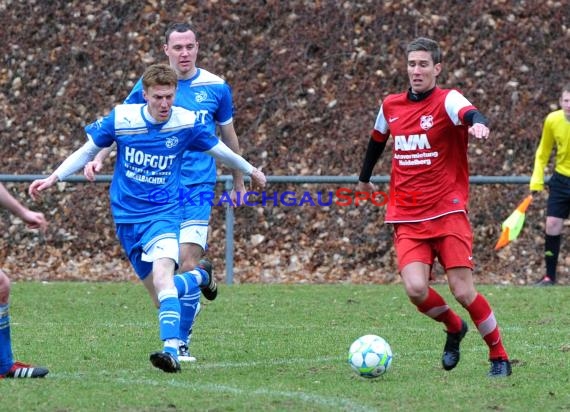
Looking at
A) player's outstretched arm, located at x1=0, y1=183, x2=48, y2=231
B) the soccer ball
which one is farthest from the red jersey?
player's outstretched arm, located at x1=0, y1=183, x2=48, y2=231

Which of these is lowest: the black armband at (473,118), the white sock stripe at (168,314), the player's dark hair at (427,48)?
the white sock stripe at (168,314)

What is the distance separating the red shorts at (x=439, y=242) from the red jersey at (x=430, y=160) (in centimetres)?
5

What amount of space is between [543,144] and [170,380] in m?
7.68

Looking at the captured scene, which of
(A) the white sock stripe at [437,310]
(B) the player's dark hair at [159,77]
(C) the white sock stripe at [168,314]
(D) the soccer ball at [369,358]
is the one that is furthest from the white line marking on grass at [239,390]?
(B) the player's dark hair at [159,77]

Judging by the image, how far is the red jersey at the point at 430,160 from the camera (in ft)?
21.8

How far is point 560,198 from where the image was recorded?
12.8m

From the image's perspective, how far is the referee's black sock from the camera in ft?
41.8

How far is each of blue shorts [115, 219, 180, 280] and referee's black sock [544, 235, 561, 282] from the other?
6888mm

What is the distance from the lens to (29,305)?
10.7 metres

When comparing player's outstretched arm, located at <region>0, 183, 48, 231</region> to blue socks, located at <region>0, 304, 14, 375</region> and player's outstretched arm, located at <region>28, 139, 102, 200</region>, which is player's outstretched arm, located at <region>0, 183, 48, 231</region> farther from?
player's outstretched arm, located at <region>28, 139, 102, 200</region>

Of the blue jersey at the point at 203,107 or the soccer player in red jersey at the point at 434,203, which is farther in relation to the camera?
the blue jersey at the point at 203,107

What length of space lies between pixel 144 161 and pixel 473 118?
2.01m

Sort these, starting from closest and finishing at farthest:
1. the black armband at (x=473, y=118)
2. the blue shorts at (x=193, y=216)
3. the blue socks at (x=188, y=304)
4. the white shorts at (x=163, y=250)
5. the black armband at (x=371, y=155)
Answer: the black armband at (x=473, y=118) → the white shorts at (x=163, y=250) → the black armband at (x=371, y=155) → the blue socks at (x=188, y=304) → the blue shorts at (x=193, y=216)

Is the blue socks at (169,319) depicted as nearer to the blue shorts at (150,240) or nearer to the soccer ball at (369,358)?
the blue shorts at (150,240)
